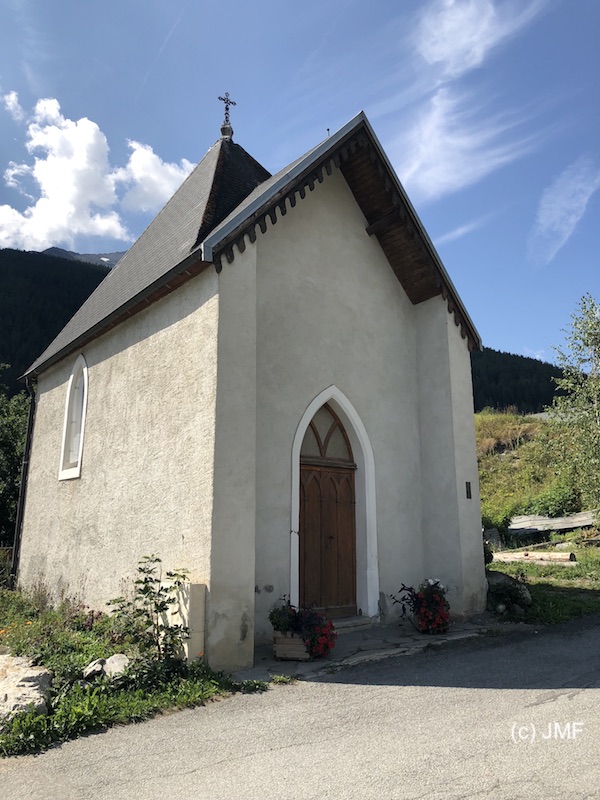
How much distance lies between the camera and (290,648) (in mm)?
6633

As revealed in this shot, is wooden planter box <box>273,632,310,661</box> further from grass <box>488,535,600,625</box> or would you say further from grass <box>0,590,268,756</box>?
grass <box>488,535,600,625</box>

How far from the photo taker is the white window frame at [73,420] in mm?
10961

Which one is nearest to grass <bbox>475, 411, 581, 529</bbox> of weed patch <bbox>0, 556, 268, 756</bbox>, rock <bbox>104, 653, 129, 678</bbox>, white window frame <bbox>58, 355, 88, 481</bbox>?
white window frame <bbox>58, 355, 88, 481</bbox>

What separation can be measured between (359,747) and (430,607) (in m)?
4.37

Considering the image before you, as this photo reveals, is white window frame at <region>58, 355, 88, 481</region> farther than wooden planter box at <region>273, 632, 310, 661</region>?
Yes

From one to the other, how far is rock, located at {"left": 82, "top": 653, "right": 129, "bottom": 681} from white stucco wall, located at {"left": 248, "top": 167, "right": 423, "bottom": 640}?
193 centimetres

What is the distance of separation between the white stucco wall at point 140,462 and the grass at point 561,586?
564cm

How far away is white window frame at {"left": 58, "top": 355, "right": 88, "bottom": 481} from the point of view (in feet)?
36.0

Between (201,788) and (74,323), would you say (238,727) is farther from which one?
(74,323)

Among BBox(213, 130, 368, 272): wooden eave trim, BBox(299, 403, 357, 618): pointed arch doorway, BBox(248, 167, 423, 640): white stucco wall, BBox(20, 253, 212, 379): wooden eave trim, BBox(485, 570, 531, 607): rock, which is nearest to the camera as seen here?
BBox(213, 130, 368, 272): wooden eave trim

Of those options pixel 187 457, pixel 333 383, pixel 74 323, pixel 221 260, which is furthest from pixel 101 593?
pixel 74 323

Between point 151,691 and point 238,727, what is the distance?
4.20 ft

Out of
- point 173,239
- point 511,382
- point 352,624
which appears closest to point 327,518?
point 352,624

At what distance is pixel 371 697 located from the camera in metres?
5.33
